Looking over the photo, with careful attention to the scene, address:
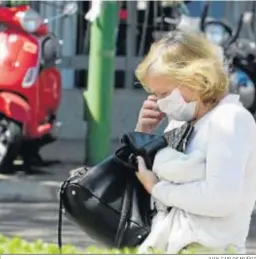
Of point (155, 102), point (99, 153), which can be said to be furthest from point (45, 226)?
point (155, 102)

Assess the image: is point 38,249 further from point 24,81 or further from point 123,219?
point 24,81

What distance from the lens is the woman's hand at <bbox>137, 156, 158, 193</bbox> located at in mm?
3336

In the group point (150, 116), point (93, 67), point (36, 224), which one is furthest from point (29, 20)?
point (150, 116)

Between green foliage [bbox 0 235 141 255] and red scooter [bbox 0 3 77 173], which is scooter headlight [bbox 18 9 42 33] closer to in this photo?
red scooter [bbox 0 3 77 173]

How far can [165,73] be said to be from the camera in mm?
3287

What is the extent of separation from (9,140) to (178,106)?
600cm

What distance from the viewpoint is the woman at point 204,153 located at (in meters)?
3.19

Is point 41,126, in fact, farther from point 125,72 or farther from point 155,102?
point 155,102

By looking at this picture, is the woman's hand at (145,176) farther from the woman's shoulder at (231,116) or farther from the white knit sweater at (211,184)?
the woman's shoulder at (231,116)

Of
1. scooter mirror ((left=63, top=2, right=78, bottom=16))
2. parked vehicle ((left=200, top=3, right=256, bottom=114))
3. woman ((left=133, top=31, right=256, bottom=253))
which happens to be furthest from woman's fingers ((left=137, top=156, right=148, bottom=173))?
parked vehicle ((left=200, top=3, right=256, bottom=114))

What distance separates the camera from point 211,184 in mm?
3188

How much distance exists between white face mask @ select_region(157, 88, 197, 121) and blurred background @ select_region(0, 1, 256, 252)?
5308 mm

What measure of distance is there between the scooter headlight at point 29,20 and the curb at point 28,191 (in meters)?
1.42

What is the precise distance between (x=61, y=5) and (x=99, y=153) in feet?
9.39
